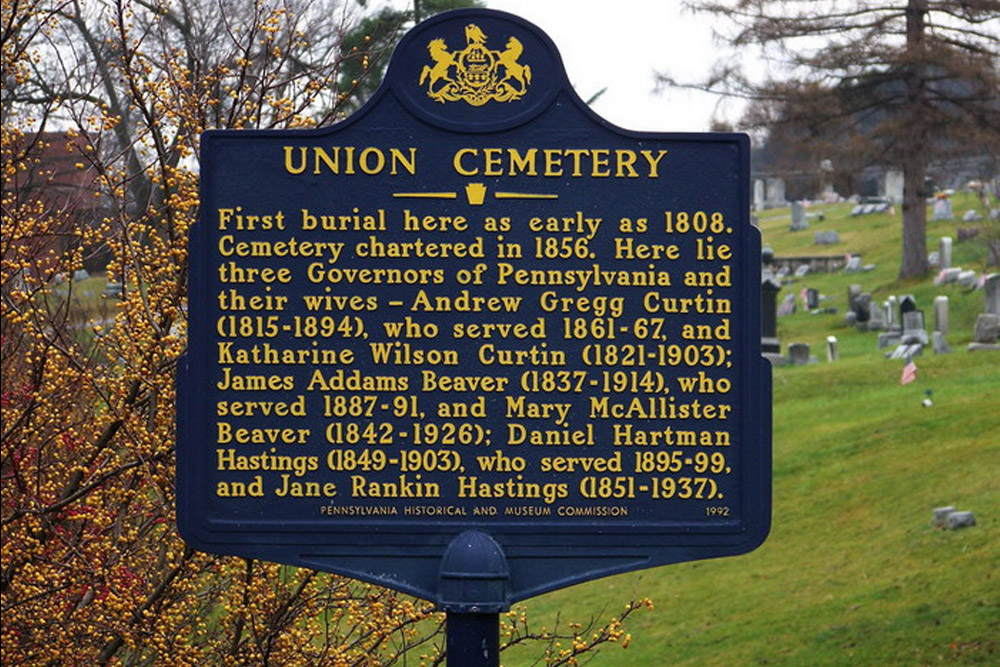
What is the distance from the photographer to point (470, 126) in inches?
271

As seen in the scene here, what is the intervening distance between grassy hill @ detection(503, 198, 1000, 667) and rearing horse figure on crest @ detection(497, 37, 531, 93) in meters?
7.95

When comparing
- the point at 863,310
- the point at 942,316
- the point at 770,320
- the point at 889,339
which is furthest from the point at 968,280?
the point at 942,316

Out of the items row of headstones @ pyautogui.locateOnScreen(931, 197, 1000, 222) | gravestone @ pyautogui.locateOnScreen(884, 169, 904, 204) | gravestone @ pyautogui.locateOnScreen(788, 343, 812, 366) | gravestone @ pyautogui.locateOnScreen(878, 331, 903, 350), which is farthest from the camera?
gravestone @ pyautogui.locateOnScreen(884, 169, 904, 204)

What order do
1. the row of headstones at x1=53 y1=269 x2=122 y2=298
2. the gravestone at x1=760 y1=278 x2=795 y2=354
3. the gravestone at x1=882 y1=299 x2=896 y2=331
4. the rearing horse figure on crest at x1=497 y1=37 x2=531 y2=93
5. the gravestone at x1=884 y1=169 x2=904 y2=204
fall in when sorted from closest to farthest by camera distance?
1. the rearing horse figure on crest at x1=497 y1=37 x2=531 y2=93
2. the row of headstones at x1=53 y1=269 x2=122 y2=298
3. the gravestone at x1=760 y1=278 x2=795 y2=354
4. the gravestone at x1=882 y1=299 x2=896 y2=331
5. the gravestone at x1=884 y1=169 x2=904 y2=204

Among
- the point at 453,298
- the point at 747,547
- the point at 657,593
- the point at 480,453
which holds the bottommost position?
the point at 657,593

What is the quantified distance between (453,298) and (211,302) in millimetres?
Result: 1055

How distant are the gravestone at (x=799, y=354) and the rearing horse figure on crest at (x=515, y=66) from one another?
26.0m

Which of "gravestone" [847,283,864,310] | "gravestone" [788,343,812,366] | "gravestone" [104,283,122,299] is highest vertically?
"gravestone" [104,283,122,299]

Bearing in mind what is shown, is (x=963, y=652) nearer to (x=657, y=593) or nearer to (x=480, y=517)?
(x=657, y=593)

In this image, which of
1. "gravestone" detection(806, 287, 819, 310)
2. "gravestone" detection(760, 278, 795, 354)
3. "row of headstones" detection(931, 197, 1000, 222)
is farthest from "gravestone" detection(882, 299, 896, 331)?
"row of headstones" detection(931, 197, 1000, 222)

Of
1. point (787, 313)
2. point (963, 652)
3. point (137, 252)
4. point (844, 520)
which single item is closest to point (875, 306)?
point (787, 313)

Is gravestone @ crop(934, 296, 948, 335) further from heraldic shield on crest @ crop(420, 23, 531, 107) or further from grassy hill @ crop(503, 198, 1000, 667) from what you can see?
heraldic shield on crest @ crop(420, 23, 531, 107)

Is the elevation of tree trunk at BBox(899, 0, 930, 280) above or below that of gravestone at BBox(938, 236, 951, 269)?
above

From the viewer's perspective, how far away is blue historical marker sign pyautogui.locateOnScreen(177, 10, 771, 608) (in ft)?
22.1
